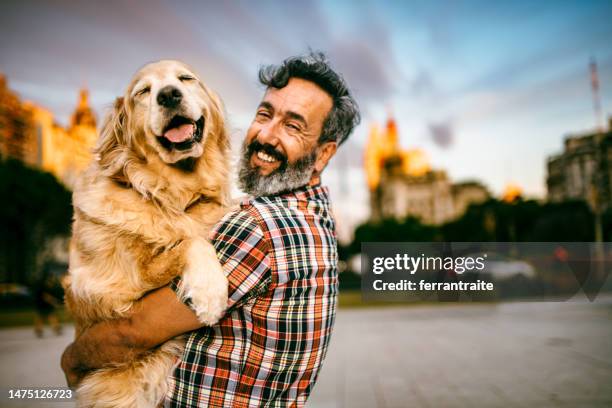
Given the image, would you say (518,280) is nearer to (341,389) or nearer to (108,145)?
(341,389)

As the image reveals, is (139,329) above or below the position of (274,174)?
below

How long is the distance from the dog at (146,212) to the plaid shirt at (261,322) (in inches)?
4.1

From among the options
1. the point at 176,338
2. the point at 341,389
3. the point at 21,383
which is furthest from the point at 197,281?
the point at 21,383

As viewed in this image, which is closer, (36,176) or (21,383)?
(21,383)

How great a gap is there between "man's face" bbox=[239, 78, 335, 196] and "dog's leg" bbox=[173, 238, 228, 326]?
460 millimetres

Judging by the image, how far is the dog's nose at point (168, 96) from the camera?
92.7 inches

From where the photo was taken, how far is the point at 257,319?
75.9 inches

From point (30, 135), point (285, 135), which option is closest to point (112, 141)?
point (285, 135)

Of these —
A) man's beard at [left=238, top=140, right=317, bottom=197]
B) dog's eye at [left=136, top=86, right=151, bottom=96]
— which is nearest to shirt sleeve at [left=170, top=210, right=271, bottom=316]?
man's beard at [left=238, top=140, right=317, bottom=197]

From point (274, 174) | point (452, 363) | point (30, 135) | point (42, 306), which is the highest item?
point (30, 135)

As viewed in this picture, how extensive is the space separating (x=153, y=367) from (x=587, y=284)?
61.1 ft

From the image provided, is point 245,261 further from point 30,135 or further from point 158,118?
point 30,135

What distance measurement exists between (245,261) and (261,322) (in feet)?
0.83

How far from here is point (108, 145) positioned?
2.44 metres
